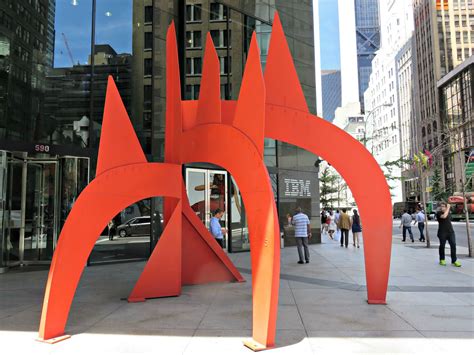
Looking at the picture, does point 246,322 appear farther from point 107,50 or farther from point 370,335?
point 107,50

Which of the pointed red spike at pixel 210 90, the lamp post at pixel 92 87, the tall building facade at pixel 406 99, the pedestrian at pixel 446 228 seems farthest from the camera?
the tall building facade at pixel 406 99

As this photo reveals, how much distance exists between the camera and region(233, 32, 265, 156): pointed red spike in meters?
5.21

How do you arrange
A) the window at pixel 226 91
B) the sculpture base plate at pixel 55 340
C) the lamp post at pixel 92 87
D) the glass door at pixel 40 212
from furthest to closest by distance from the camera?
1. the window at pixel 226 91
2. the lamp post at pixel 92 87
3. the glass door at pixel 40 212
4. the sculpture base plate at pixel 55 340

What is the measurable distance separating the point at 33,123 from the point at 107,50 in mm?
3468

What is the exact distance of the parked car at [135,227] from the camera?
40.9ft

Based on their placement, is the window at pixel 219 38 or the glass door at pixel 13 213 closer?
the glass door at pixel 13 213

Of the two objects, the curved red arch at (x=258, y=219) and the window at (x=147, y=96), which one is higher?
the window at (x=147, y=96)

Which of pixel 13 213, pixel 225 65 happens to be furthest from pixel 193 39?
pixel 13 213

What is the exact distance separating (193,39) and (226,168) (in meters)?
10.8

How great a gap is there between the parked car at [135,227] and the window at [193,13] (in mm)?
7974

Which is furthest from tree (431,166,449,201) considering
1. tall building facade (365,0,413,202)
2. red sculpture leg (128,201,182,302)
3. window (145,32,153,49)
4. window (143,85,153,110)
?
tall building facade (365,0,413,202)

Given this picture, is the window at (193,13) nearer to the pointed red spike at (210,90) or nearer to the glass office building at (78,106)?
the glass office building at (78,106)

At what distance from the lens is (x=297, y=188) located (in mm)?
18281

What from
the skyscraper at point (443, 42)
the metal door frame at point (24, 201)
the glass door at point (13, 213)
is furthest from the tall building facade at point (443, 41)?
the glass door at point (13, 213)
